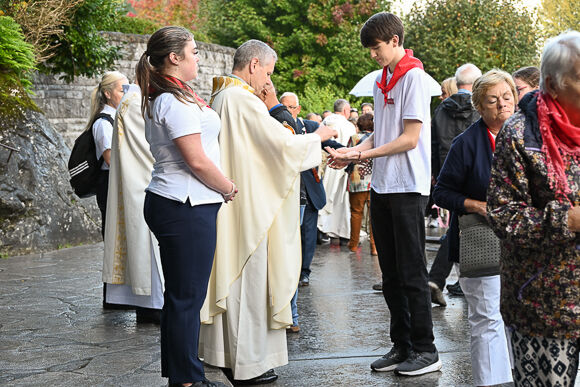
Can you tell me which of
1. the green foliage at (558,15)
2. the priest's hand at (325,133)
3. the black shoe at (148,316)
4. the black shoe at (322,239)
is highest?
the green foliage at (558,15)

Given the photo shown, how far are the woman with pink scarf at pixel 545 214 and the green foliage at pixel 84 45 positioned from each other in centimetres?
1290

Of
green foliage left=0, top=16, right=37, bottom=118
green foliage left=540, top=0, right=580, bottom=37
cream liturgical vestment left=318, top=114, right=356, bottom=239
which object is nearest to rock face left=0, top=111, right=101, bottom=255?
green foliage left=0, top=16, right=37, bottom=118

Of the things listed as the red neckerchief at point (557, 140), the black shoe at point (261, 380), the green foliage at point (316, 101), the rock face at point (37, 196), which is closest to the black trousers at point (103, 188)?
the black shoe at point (261, 380)

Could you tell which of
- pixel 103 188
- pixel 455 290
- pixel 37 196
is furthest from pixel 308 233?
pixel 37 196

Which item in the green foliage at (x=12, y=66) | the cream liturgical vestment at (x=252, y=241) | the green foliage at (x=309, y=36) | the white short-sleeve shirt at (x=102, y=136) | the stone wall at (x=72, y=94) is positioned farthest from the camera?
the green foliage at (x=309, y=36)

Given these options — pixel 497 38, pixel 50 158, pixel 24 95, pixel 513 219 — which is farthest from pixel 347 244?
pixel 497 38

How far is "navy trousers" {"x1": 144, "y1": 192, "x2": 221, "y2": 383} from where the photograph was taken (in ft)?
13.6

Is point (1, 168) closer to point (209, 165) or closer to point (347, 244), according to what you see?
point (347, 244)

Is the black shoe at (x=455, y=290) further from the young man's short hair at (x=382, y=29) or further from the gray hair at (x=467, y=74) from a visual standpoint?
the young man's short hair at (x=382, y=29)

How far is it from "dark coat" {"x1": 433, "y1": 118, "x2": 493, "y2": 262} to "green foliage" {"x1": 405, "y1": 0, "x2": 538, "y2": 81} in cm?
2890

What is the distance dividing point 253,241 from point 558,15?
46.3 meters

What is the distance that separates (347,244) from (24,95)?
523 centimetres

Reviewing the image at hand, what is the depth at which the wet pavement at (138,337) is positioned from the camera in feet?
16.0

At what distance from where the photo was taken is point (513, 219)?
111 inches
